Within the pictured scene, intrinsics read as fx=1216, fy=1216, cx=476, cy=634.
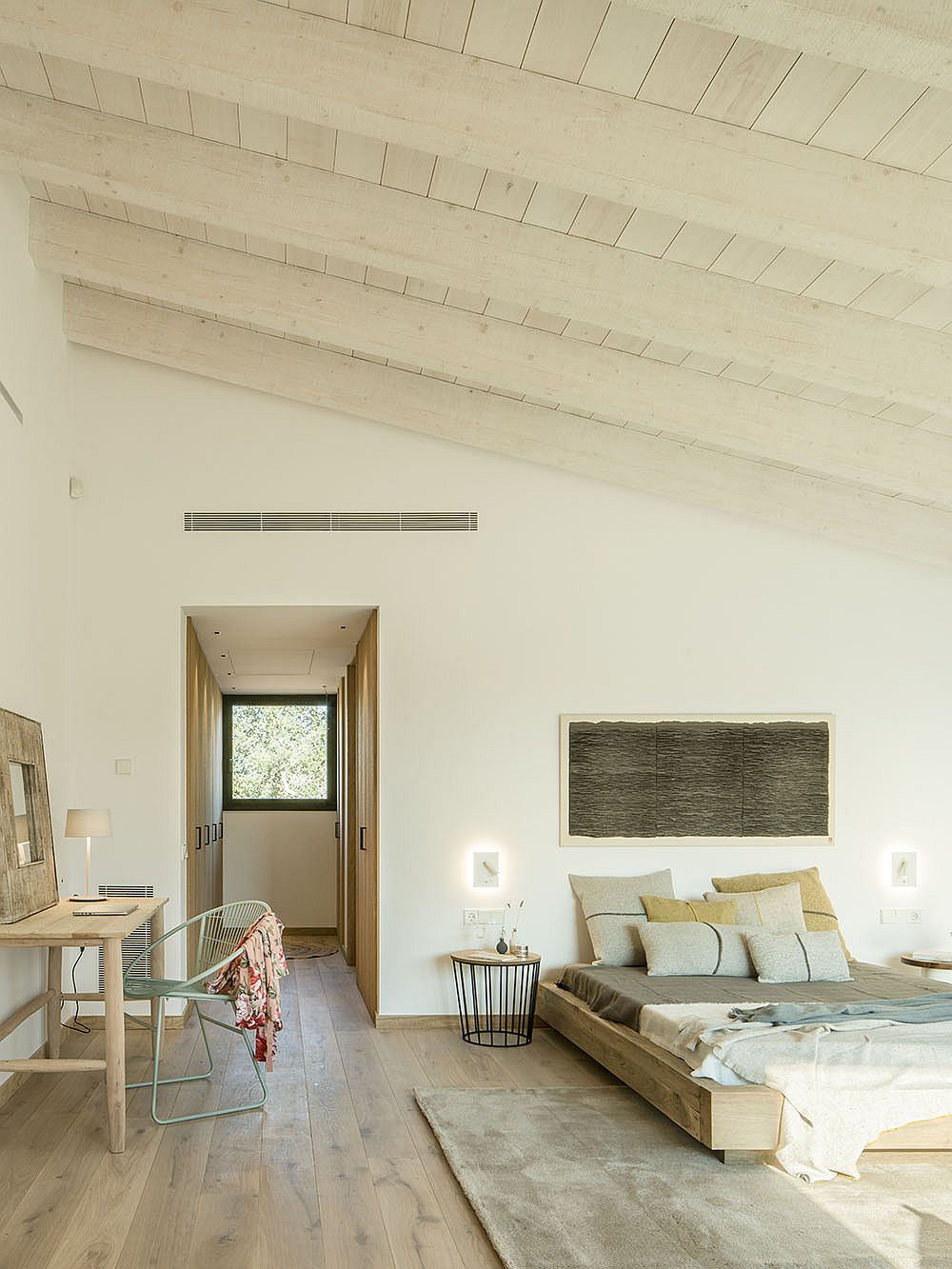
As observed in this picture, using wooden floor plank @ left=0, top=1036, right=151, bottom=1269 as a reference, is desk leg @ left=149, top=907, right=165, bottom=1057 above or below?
above

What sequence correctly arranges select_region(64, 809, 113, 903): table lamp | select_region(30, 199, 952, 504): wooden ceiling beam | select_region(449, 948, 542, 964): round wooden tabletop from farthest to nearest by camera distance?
select_region(449, 948, 542, 964): round wooden tabletop
select_region(64, 809, 113, 903): table lamp
select_region(30, 199, 952, 504): wooden ceiling beam

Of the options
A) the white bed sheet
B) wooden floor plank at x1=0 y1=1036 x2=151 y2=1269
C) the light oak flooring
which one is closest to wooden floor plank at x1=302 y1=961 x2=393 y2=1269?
the light oak flooring

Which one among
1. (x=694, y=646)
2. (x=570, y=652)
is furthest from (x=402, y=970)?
(x=694, y=646)

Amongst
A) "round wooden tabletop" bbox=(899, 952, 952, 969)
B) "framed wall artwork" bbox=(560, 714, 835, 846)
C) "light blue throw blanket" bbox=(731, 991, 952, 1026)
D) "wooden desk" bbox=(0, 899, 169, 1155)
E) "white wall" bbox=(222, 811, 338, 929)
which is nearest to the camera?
"wooden desk" bbox=(0, 899, 169, 1155)

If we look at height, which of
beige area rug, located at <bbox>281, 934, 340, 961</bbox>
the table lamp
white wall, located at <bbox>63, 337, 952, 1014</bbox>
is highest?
white wall, located at <bbox>63, 337, 952, 1014</bbox>

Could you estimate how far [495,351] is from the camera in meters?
5.58

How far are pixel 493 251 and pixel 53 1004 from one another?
4.03 metres

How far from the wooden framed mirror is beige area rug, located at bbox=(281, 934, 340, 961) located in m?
4.11

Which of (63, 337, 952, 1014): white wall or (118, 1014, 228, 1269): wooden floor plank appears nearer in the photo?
(118, 1014, 228, 1269): wooden floor plank

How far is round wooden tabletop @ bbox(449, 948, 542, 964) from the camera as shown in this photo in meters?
6.33

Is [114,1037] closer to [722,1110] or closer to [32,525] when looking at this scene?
[722,1110]

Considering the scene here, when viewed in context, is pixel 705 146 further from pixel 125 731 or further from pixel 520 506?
pixel 125 731

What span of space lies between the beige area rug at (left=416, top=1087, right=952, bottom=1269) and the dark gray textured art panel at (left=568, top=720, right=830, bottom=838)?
222cm

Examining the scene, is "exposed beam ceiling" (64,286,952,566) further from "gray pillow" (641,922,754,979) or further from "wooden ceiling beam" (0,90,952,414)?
"gray pillow" (641,922,754,979)
